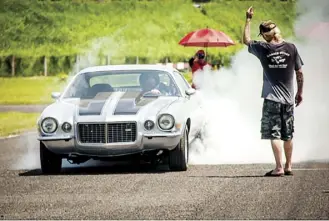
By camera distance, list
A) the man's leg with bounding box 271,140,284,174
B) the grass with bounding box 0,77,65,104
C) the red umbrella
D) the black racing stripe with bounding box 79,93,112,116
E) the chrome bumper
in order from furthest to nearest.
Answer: the grass with bounding box 0,77,65,104 → the red umbrella → the black racing stripe with bounding box 79,93,112,116 → the chrome bumper → the man's leg with bounding box 271,140,284,174

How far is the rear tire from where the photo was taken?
15.0 metres

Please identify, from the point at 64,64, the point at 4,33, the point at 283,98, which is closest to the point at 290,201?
the point at 283,98

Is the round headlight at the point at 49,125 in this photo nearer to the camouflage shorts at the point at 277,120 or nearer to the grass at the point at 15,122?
the camouflage shorts at the point at 277,120

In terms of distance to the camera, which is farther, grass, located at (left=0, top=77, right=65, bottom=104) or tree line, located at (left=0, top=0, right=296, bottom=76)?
tree line, located at (left=0, top=0, right=296, bottom=76)

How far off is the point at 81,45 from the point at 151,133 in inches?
2504

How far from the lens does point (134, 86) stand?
16.4 metres

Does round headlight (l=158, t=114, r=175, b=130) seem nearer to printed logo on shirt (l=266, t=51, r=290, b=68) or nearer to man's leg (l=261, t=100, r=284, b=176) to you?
man's leg (l=261, t=100, r=284, b=176)

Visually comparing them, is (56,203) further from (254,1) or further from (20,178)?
(254,1)

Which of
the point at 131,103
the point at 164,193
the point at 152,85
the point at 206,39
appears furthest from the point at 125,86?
the point at 206,39

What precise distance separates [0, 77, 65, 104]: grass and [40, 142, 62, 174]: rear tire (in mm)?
27127

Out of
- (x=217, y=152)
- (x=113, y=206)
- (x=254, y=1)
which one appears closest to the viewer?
(x=113, y=206)

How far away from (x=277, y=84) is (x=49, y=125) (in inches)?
107

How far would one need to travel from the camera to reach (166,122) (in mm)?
14898

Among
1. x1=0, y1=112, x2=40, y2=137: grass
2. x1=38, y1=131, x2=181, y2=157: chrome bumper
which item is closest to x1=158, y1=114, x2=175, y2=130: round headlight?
x1=38, y1=131, x2=181, y2=157: chrome bumper
